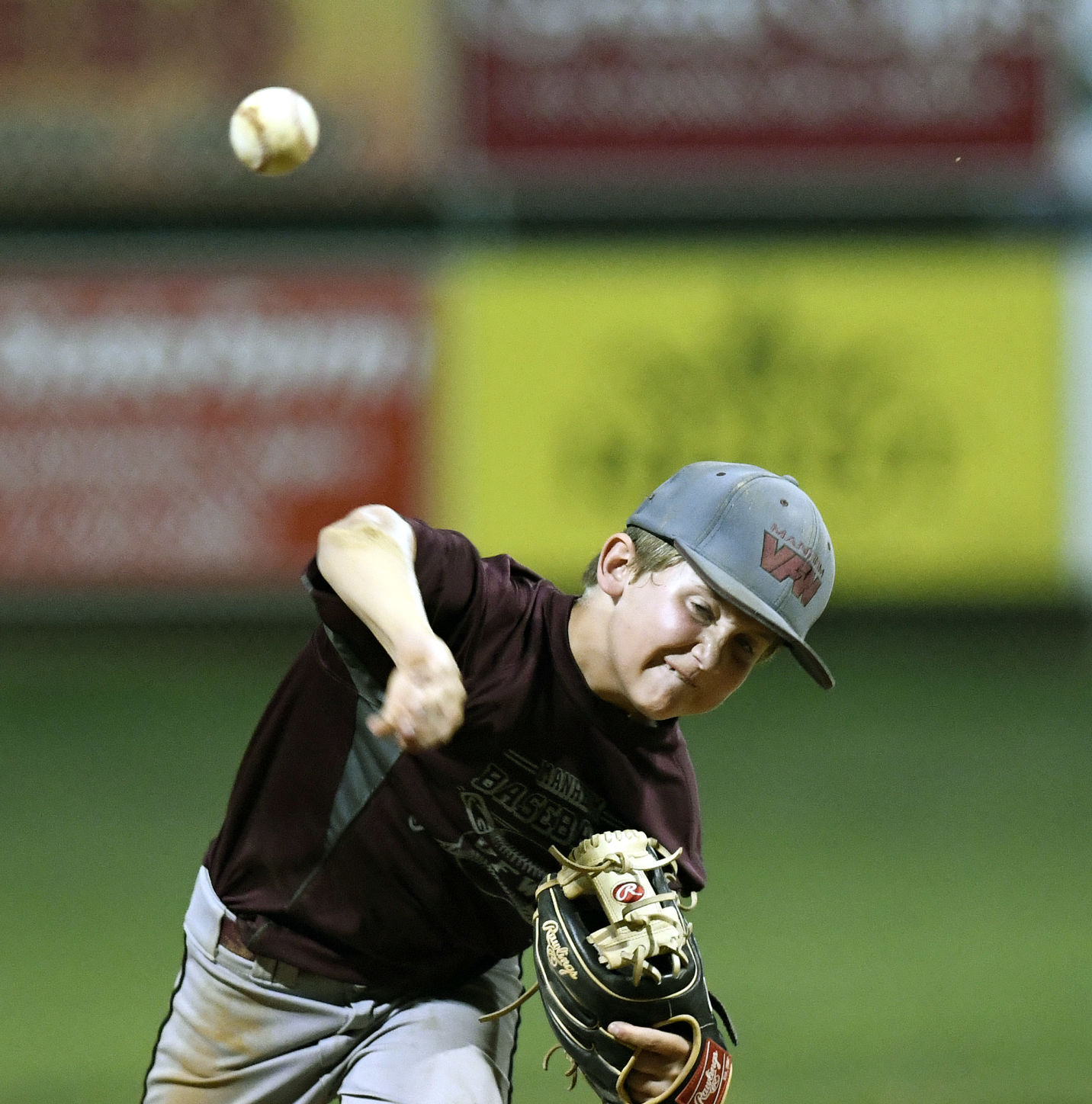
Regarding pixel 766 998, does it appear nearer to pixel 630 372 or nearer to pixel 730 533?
pixel 730 533

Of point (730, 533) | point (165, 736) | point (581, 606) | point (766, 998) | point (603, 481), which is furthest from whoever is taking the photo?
point (603, 481)

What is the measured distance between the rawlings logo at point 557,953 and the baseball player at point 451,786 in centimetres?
14

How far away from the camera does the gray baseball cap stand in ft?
9.40

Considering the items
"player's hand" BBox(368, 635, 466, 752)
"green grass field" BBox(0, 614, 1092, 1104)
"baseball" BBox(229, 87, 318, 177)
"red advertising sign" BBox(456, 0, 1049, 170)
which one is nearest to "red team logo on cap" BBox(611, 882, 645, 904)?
"player's hand" BBox(368, 635, 466, 752)

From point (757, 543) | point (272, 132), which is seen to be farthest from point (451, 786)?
point (272, 132)

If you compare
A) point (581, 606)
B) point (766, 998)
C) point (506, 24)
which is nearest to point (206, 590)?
point (506, 24)

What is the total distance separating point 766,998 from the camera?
18.3 ft

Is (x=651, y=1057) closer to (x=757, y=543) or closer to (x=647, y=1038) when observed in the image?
(x=647, y=1038)

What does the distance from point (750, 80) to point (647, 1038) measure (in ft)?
27.7

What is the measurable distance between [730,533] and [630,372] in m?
7.36

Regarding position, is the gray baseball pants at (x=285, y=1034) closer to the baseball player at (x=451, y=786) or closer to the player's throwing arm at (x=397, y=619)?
the baseball player at (x=451, y=786)

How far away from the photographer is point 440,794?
10.3ft

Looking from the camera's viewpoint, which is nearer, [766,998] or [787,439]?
[766,998]

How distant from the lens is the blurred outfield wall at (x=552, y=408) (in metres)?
10.0
